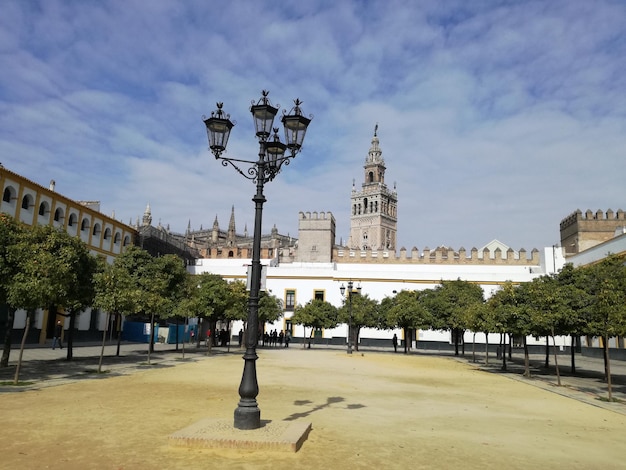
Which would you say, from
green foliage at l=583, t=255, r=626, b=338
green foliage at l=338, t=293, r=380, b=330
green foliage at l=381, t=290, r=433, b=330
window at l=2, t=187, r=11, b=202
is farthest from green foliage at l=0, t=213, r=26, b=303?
green foliage at l=338, t=293, r=380, b=330

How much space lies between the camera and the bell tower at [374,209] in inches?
4043

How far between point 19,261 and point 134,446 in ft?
30.7

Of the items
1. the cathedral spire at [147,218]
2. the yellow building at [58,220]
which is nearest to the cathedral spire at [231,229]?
the cathedral spire at [147,218]

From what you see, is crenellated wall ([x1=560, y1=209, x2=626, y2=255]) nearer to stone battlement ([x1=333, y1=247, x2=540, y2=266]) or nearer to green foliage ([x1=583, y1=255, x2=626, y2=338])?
stone battlement ([x1=333, y1=247, x2=540, y2=266])

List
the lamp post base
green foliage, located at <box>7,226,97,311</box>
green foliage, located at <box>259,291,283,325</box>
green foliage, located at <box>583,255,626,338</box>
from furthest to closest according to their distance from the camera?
1. green foliage, located at <box>259,291,283,325</box>
2. green foliage, located at <box>583,255,626,338</box>
3. green foliage, located at <box>7,226,97,311</box>
4. the lamp post base

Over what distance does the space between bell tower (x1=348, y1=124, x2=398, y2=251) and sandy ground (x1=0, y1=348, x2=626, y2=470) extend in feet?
286

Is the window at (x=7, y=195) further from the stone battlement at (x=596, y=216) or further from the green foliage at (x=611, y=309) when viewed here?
the stone battlement at (x=596, y=216)

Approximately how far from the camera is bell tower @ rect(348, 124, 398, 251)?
10269 centimetres

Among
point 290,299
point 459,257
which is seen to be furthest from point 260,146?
point 459,257

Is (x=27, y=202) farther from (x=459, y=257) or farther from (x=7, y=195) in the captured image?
(x=459, y=257)

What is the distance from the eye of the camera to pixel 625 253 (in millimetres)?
29891

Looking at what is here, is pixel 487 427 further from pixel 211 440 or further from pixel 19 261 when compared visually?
pixel 19 261

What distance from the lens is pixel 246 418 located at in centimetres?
762

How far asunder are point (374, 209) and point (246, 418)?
320 ft
